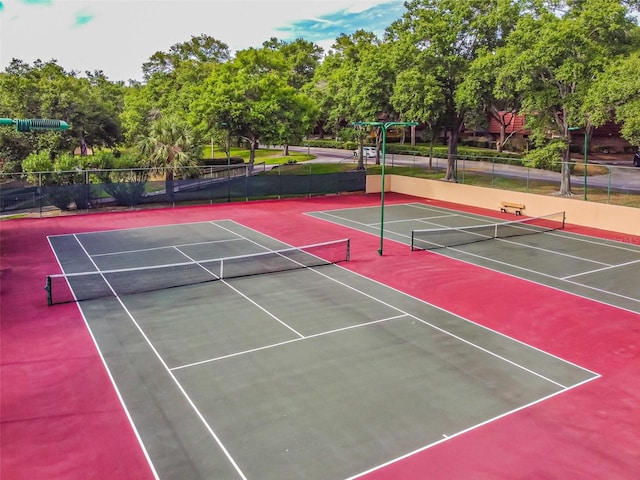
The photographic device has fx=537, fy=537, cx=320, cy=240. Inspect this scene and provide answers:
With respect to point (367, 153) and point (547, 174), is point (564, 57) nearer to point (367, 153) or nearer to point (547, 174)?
point (547, 174)

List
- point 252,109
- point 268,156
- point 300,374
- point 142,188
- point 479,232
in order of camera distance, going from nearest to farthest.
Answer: point 300,374 < point 479,232 < point 142,188 < point 252,109 < point 268,156

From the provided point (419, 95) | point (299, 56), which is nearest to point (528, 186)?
point (419, 95)

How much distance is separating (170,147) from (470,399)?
29627 mm

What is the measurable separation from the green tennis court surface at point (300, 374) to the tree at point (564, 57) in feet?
63.2

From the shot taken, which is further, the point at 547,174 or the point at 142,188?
the point at 547,174

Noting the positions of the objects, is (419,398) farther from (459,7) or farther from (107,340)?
(459,7)

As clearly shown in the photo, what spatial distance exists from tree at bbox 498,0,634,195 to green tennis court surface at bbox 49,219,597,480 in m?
19.3

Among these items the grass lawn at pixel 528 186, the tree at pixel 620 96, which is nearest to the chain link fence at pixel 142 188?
the grass lawn at pixel 528 186

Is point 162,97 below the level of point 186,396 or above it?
above

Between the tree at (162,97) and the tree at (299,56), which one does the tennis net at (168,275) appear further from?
the tree at (299,56)

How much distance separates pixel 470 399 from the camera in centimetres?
1037

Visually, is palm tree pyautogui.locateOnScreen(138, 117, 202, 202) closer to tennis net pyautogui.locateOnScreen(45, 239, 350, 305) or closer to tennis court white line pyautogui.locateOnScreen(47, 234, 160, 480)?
tennis net pyautogui.locateOnScreen(45, 239, 350, 305)

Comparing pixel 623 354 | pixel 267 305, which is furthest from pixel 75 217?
pixel 623 354

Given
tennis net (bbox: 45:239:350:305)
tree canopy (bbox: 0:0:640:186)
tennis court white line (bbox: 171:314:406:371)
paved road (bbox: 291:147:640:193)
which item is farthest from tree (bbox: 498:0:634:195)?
tennis court white line (bbox: 171:314:406:371)
